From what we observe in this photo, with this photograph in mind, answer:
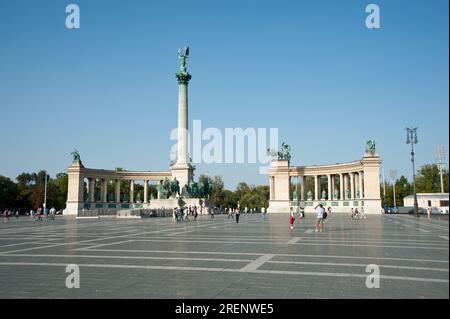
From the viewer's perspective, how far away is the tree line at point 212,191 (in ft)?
318

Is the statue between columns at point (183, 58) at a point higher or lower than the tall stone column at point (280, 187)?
higher

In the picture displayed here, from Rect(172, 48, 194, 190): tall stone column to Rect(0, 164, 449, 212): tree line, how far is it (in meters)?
3.89

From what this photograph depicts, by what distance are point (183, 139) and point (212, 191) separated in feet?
64.8

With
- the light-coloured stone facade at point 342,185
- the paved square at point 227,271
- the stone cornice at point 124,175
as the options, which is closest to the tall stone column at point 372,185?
the light-coloured stone facade at point 342,185

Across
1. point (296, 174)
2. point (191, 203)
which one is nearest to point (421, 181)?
point (296, 174)

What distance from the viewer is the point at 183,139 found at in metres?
67.1

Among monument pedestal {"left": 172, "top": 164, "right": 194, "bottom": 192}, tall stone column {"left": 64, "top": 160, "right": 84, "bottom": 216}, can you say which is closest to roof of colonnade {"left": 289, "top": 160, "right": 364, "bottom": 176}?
monument pedestal {"left": 172, "top": 164, "right": 194, "bottom": 192}

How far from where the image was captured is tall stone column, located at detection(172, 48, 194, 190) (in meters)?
66.2

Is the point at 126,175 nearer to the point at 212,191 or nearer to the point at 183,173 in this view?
the point at 212,191

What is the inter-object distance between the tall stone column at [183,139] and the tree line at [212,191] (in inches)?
153

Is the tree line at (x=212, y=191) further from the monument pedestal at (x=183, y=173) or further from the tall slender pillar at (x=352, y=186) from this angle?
the tall slender pillar at (x=352, y=186)

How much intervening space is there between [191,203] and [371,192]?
3429 centimetres
